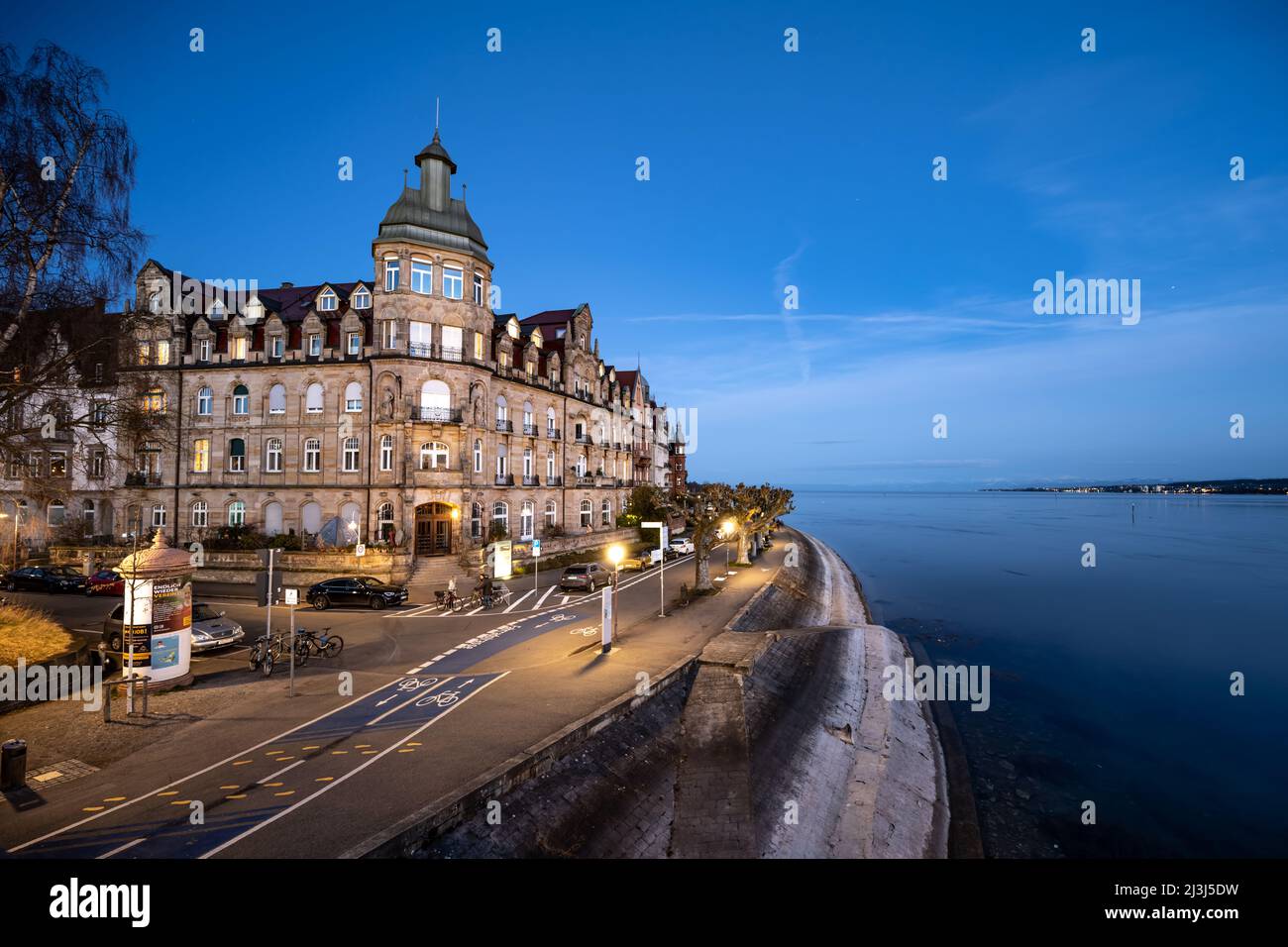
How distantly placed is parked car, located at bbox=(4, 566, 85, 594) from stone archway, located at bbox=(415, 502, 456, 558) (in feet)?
57.2

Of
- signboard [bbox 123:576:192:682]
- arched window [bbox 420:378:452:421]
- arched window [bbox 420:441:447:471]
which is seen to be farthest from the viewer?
arched window [bbox 420:378:452:421]

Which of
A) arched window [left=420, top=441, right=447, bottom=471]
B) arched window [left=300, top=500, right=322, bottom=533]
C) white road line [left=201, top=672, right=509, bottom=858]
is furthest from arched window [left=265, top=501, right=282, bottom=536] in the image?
white road line [left=201, top=672, right=509, bottom=858]

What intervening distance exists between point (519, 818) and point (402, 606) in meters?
21.6

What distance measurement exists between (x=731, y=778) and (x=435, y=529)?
2994 centimetres

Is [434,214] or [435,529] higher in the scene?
[434,214]

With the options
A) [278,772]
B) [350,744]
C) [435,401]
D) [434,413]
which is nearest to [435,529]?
[434,413]

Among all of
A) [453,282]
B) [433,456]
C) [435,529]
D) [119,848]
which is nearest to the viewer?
[119,848]

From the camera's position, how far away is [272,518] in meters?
40.9

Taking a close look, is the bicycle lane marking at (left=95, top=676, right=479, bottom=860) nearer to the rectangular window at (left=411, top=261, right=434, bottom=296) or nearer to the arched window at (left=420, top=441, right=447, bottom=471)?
Result: the arched window at (left=420, top=441, right=447, bottom=471)

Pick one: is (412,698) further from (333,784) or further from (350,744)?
(333,784)

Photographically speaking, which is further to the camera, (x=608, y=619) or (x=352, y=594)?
(x=352, y=594)

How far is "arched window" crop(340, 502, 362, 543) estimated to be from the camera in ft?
127

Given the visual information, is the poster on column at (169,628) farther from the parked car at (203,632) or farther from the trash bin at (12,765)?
the trash bin at (12,765)
